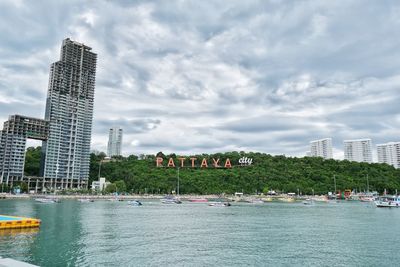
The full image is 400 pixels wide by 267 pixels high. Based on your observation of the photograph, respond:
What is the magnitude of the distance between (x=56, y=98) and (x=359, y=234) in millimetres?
183421

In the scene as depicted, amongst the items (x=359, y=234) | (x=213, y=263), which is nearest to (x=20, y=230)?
(x=213, y=263)

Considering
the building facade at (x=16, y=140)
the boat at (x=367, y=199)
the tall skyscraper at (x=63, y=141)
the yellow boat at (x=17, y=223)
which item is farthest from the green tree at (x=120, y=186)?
the yellow boat at (x=17, y=223)

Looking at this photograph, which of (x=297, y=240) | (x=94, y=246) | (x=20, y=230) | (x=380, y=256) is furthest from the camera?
(x=20, y=230)

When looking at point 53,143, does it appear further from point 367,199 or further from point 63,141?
point 367,199

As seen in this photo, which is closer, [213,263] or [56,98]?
[213,263]

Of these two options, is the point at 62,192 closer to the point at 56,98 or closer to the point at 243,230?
the point at 56,98

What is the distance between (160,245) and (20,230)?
21.5 m

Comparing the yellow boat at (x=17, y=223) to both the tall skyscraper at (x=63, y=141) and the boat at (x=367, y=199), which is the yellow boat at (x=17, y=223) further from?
the boat at (x=367, y=199)

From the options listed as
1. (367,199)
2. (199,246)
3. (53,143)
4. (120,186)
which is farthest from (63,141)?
(199,246)

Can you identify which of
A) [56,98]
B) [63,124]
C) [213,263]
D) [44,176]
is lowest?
[213,263]

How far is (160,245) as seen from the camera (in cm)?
3797

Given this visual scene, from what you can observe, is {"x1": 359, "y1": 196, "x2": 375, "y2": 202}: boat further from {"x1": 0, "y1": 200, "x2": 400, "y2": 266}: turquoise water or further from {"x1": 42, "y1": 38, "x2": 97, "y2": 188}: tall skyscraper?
{"x1": 42, "y1": 38, "x2": 97, "y2": 188}: tall skyscraper

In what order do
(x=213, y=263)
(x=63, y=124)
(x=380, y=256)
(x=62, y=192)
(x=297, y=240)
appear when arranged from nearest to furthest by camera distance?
(x=213, y=263) → (x=380, y=256) → (x=297, y=240) → (x=62, y=192) → (x=63, y=124)

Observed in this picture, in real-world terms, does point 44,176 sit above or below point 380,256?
above
